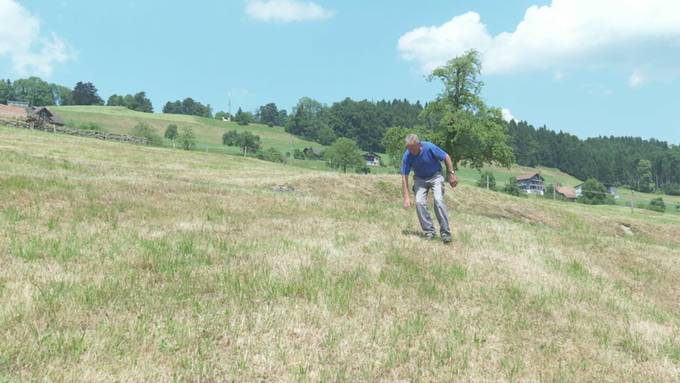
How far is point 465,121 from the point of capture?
47.5 m

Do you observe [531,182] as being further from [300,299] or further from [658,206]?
[300,299]

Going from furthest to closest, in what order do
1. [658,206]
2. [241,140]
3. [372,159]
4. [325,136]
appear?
[325,136], [372,159], [241,140], [658,206]

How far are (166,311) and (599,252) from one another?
11.4m

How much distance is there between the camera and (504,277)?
8812mm

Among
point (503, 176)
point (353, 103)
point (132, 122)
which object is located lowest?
point (503, 176)

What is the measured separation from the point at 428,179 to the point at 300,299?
5.80 m

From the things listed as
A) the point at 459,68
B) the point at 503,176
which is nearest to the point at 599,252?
the point at 459,68

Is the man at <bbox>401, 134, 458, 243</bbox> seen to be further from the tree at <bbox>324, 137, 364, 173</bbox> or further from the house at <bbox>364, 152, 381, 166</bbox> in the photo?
the house at <bbox>364, 152, 381, 166</bbox>

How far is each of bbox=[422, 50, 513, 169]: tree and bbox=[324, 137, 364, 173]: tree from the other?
55755mm

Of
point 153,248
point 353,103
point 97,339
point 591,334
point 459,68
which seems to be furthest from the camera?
point 353,103

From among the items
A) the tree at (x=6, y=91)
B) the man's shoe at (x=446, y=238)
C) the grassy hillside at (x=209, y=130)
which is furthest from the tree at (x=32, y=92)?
the man's shoe at (x=446, y=238)

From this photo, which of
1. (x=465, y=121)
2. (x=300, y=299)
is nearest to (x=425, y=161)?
(x=300, y=299)

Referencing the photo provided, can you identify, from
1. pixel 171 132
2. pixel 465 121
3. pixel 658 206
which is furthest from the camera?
pixel 171 132

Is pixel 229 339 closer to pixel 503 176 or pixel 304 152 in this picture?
pixel 304 152
